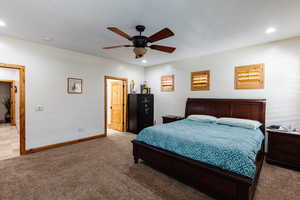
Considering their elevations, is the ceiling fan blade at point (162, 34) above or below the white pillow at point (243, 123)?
above

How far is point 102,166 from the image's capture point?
9.58ft

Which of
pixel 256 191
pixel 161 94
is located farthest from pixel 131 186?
pixel 161 94

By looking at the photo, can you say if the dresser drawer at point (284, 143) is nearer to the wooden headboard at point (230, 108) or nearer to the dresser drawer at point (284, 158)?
the dresser drawer at point (284, 158)

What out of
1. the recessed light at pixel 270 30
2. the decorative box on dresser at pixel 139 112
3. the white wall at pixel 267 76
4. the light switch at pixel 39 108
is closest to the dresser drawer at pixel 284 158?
the white wall at pixel 267 76

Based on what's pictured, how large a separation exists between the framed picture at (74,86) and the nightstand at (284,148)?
5.12 metres

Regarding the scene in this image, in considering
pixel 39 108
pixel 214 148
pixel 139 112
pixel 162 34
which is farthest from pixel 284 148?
pixel 39 108

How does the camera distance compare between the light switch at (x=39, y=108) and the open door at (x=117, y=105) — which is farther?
the open door at (x=117, y=105)

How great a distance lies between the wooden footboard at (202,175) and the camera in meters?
1.73

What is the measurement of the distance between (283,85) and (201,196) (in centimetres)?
325

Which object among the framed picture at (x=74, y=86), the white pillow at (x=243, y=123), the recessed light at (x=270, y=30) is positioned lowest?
the white pillow at (x=243, y=123)

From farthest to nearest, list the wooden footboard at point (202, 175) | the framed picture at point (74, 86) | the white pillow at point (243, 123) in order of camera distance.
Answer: the framed picture at point (74, 86) < the white pillow at point (243, 123) < the wooden footboard at point (202, 175)

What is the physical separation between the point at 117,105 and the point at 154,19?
4258 millimetres

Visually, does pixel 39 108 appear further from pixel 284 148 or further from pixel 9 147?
pixel 284 148

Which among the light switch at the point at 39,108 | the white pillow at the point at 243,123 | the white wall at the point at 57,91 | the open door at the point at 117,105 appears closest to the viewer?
the white pillow at the point at 243,123
